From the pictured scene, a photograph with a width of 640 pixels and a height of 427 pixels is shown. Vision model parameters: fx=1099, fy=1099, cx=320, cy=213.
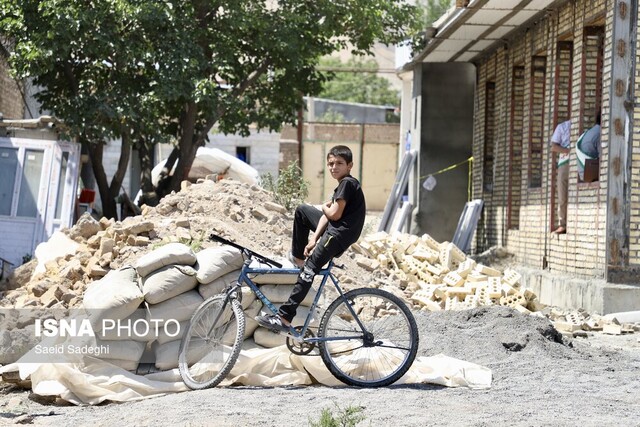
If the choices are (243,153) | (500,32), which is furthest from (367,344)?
(243,153)

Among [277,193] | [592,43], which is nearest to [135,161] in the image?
[277,193]

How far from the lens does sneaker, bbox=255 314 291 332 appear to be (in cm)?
831

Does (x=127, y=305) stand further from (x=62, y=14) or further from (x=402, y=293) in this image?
(x=62, y=14)

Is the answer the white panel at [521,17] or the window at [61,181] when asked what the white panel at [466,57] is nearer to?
the white panel at [521,17]

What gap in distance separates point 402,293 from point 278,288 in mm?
5510

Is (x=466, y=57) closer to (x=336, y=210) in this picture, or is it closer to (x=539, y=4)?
(x=539, y=4)

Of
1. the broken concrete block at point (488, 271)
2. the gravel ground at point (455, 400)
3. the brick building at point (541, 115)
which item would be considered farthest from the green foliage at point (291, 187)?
the gravel ground at point (455, 400)

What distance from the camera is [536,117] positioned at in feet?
61.2

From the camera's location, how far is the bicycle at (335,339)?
324 inches

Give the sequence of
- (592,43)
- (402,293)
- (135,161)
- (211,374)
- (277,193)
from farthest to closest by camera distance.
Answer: (135,161), (277,193), (592,43), (402,293), (211,374)

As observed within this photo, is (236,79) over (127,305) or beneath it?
over

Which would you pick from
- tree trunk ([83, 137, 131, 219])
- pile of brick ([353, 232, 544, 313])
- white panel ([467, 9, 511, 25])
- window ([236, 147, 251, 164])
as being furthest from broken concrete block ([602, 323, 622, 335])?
window ([236, 147, 251, 164])

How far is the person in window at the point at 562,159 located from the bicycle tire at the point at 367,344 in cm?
816

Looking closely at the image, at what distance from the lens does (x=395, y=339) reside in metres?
8.30
